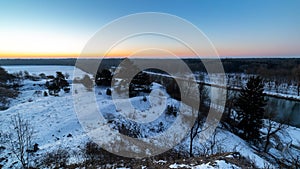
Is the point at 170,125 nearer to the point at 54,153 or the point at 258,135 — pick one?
the point at 258,135

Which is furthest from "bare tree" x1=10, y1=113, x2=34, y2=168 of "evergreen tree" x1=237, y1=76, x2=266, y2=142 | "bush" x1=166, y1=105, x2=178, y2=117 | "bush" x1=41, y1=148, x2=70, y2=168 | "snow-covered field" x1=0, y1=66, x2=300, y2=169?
"evergreen tree" x1=237, y1=76, x2=266, y2=142

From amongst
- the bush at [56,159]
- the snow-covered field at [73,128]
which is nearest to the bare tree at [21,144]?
the snow-covered field at [73,128]

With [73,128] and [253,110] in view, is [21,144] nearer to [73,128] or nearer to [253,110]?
[73,128]

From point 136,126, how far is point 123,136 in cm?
260

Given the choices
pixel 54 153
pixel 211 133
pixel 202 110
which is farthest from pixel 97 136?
pixel 202 110

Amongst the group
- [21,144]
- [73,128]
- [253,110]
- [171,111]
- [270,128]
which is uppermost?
[21,144]

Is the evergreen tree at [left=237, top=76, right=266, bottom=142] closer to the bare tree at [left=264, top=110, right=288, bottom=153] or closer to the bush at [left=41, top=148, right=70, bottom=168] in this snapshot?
the bare tree at [left=264, top=110, right=288, bottom=153]

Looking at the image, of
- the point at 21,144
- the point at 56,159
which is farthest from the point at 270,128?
the point at 21,144

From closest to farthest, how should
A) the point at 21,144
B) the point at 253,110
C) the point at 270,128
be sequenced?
the point at 21,144 < the point at 270,128 < the point at 253,110

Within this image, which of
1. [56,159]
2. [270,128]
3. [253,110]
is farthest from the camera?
[253,110]

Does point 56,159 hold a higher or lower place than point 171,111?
higher

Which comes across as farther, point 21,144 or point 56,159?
point 56,159

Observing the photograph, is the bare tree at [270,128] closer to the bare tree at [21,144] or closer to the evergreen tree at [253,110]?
the evergreen tree at [253,110]

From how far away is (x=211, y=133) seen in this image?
654 inches
